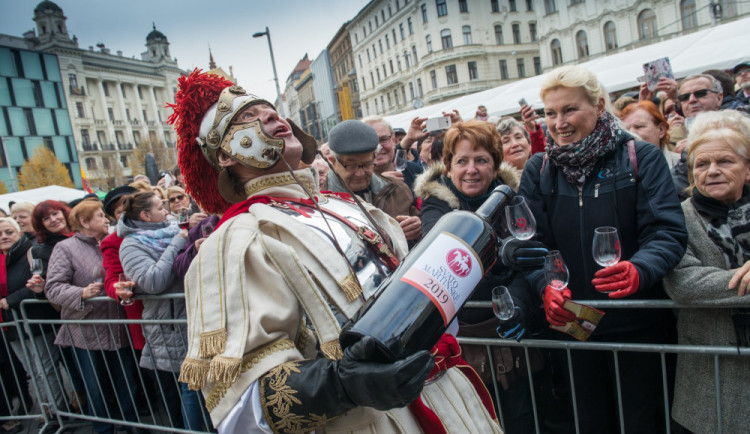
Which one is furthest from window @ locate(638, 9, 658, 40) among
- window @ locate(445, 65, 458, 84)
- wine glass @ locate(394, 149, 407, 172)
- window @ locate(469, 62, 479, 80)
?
wine glass @ locate(394, 149, 407, 172)

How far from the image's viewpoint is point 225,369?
3.69ft

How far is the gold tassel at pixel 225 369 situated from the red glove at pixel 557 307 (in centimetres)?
131

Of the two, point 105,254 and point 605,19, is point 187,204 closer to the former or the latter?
point 105,254

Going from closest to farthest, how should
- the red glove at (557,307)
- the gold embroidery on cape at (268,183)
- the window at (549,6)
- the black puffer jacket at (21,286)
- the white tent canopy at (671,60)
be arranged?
the gold embroidery on cape at (268,183) → the red glove at (557,307) → the black puffer jacket at (21,286) → the white tent canopy at (671,60) → the window at (549,6)

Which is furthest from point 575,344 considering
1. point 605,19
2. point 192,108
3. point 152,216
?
point 605,19

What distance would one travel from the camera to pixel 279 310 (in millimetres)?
1269

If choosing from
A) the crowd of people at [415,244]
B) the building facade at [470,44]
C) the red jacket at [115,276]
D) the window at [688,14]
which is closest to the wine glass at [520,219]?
the crowd of people at [415,244]

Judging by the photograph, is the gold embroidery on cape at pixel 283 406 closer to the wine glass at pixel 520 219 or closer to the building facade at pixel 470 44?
the wine glass at pixel 520 219

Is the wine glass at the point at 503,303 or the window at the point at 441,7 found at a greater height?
the window at the point at 441,7

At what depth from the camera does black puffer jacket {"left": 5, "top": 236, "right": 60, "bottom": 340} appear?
166 inches

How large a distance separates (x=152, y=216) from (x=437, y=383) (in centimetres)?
315

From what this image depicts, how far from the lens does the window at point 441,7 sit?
155 ft

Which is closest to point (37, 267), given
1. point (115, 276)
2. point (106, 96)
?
point (115, 276)

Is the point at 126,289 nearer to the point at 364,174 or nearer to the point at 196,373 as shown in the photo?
the point at 364,174
